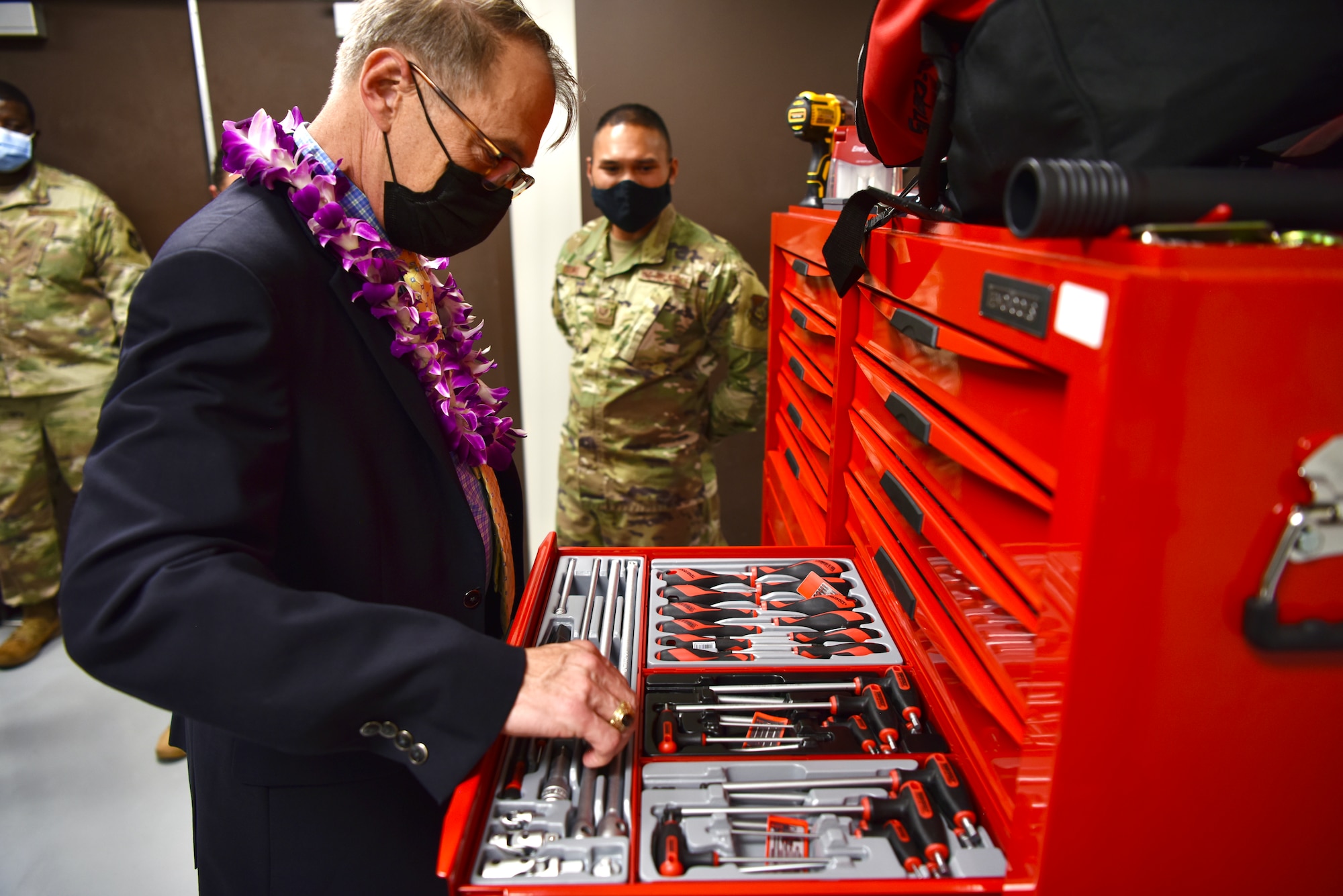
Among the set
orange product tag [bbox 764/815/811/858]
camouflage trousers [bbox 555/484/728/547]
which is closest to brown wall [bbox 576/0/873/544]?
camouflage trousers [bbox 555/484/728/547]

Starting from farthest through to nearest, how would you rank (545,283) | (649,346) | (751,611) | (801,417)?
1. (545,283)
2. (649,346)
3. (801,417)
4. (751,611)

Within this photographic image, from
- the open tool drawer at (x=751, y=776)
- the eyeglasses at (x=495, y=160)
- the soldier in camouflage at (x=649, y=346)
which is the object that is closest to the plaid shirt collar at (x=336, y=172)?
the eyeglasses at (x=495, y=160)

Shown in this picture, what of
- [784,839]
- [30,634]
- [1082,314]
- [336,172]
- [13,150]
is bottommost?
[30,634]

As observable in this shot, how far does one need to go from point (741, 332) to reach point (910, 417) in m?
1.85

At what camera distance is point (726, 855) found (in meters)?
0.69

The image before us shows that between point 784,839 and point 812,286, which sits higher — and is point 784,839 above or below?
below

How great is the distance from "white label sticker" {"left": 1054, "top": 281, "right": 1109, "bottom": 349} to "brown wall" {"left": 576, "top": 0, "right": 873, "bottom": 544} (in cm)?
264

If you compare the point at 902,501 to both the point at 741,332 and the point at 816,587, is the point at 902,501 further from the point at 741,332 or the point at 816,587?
the point at 741,332

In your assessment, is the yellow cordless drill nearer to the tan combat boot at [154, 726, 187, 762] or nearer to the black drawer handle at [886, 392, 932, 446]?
the black drawer handle at [886, 392, 932, 446]

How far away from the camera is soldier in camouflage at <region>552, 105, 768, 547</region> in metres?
2.60

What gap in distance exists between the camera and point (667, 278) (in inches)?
103

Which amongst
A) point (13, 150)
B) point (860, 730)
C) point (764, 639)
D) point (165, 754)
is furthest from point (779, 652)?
point (13, 150)

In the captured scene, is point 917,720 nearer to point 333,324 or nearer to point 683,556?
point 683,556

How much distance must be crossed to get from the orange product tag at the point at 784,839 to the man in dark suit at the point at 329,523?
160 millimetres
